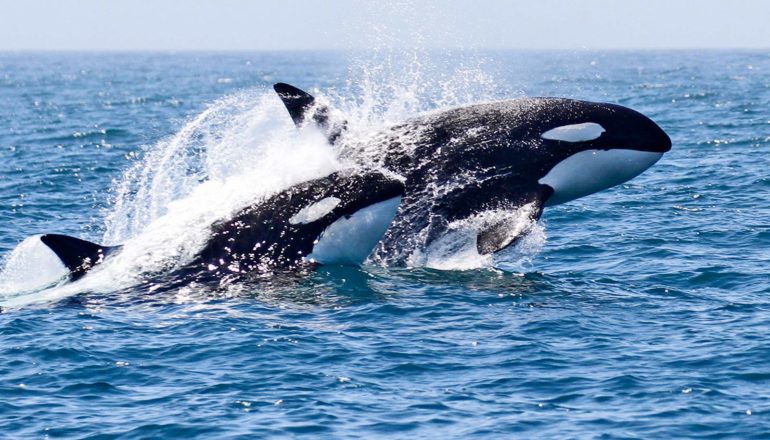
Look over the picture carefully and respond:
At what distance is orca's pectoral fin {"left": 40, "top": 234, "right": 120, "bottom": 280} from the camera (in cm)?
1653

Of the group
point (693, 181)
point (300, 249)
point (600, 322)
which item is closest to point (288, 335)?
point (300, 249)

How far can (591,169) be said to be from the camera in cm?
1795

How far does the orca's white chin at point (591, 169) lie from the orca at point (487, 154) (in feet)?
0.05

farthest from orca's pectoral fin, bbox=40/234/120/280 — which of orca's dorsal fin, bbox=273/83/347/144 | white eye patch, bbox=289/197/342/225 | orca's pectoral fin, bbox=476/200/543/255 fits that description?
orca's pectoral fin, bbox=476/200/543/255

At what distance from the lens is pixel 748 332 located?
14422mm

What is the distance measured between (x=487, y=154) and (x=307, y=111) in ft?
8.96

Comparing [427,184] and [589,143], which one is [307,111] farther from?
[589,143]

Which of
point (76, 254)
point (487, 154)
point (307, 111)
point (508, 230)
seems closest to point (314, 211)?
point (307, 111)

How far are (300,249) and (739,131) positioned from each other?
22.7 metres

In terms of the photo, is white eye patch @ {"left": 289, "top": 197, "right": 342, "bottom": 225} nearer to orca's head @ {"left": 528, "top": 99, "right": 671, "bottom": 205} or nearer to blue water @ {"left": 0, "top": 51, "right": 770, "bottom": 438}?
blue water @ {"left": 0, "top": 51, "right": 770, "bottom": 438}

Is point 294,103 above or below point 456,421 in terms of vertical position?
above

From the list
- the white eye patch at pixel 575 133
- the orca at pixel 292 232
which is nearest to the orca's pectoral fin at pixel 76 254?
the orca at pixel 292 232

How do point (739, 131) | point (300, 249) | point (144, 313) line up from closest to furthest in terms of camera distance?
point (144, 313)
point (300, 249)
point (739, 131)

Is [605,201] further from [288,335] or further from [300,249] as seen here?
[288,335]
